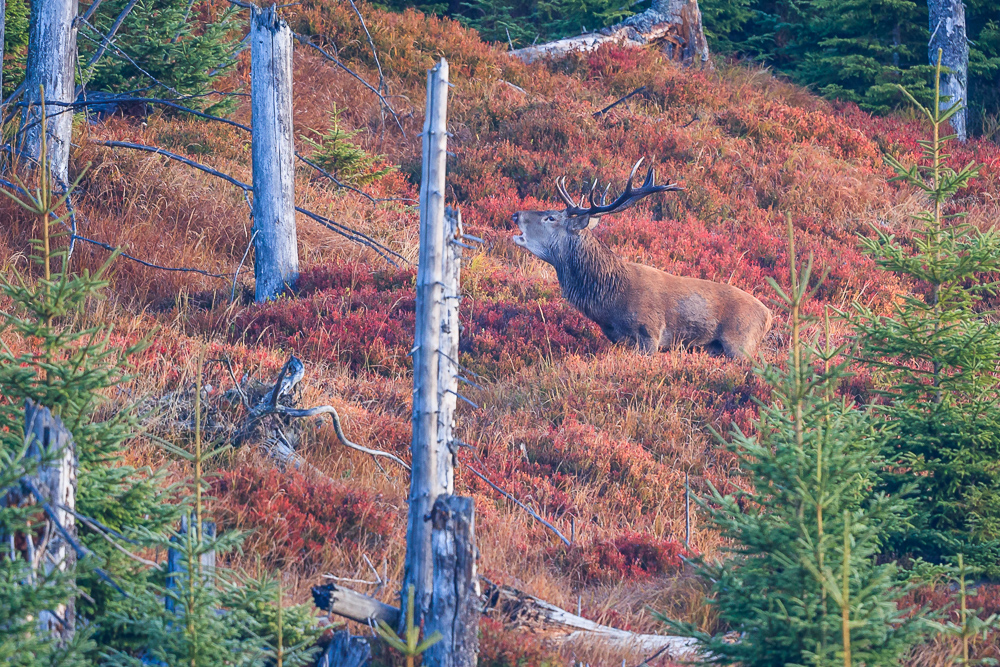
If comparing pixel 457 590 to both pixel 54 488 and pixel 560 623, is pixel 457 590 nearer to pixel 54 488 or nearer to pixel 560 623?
pixel 560 623

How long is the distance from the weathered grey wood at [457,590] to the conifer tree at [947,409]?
2.52m

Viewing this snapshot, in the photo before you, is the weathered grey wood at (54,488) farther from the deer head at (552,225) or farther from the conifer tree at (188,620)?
the deer head at (552,225)

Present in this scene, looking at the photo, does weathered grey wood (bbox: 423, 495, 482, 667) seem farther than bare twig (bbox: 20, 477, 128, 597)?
Yes

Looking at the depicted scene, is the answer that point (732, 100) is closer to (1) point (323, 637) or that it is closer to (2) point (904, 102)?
(2) point (904, 102)

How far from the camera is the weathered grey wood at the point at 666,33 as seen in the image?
18.1 m

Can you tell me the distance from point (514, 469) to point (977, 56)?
54.4 feet

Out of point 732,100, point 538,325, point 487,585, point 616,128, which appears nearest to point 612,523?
point 487,585

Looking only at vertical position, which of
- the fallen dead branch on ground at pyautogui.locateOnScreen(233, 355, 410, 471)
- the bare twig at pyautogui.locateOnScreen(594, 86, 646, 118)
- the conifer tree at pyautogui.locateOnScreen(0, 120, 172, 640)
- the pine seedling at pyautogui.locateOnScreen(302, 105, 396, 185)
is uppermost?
the bare twig at pyautogui.locateOnScreen(594, 86, 646, 118)

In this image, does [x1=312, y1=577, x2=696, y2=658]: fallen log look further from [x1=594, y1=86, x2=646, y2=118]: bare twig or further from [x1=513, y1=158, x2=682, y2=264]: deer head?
[x1=594, y1=86, x2=646, y2=118]: bare twig

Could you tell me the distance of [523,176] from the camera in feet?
44.8

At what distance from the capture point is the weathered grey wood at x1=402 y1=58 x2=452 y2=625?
420 cm

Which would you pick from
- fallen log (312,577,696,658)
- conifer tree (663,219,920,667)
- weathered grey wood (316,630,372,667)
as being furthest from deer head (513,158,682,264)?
weathered grey wood (316,630,372,667)

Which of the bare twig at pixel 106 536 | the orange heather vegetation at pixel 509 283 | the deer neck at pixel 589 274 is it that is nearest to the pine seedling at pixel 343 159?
the orange heather vegetation at pixel 509 283

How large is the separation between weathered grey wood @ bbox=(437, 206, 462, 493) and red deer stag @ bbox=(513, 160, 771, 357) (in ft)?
15.7
